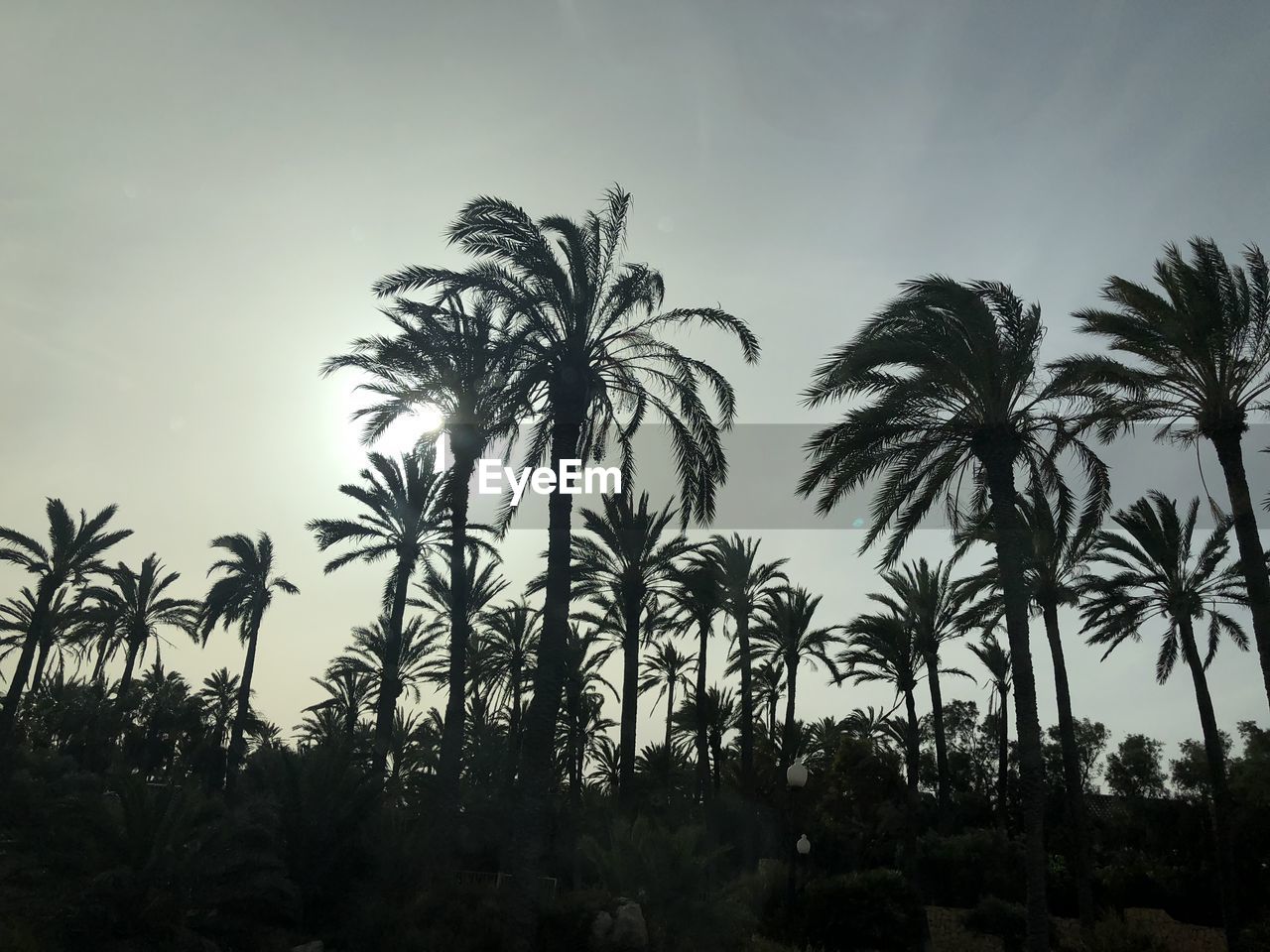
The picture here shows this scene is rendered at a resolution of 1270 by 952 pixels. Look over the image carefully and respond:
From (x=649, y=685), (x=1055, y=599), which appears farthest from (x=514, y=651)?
(x=1055, y=599)

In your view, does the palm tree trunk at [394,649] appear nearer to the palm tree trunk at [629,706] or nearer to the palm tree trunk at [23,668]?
the palm tree trunk at [629,706]

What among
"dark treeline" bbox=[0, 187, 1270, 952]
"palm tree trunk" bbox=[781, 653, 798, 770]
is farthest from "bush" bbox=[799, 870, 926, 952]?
"palm tree trunk" bbox=[781, 653, 798, 770]

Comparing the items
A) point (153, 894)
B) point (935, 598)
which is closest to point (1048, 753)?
point (935, 598)

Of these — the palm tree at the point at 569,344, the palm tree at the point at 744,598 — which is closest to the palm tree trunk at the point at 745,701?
the palm tree at the point at 744,598

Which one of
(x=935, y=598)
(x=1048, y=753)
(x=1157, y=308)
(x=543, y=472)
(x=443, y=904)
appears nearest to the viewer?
(x=443, y=904)

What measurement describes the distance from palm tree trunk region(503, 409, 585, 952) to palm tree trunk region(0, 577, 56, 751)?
21.5m

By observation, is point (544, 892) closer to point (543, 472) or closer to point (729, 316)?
point (543, 472)

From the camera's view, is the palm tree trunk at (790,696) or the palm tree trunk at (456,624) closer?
the palm tree trunk at (456,624)

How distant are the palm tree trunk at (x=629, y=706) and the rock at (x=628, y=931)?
11681 millimetres

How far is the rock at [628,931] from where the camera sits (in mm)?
14609

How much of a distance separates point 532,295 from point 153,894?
12.3 metres

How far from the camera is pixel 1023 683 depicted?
15852 mm

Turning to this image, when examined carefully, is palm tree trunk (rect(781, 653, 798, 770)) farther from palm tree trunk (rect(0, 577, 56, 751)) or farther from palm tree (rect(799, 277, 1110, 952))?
palm tree trunk (rect(0, 577, 56, 751))

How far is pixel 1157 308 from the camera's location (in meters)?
16.4
